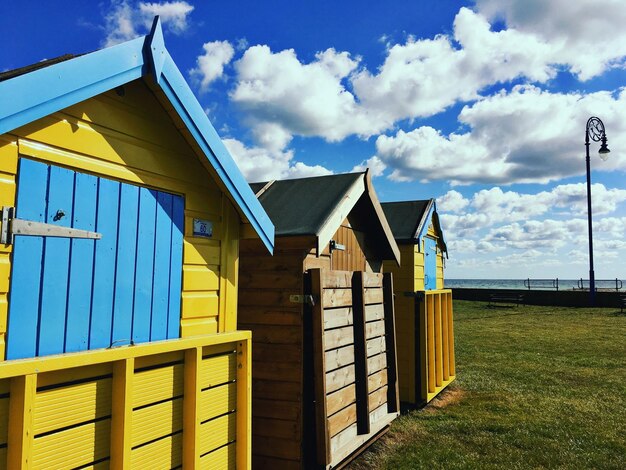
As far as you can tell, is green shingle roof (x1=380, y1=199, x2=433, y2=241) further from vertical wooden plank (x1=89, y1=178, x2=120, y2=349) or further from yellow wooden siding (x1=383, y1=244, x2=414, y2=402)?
vertical wooden plank (x1=89, y1=178, x2=120, y2=349)

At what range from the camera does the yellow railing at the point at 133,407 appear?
269 centimetres

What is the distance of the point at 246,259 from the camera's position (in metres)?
5.96

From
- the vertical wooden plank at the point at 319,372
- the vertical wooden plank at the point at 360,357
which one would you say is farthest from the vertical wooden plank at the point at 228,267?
the vertical wooden plank at the point at 360,357

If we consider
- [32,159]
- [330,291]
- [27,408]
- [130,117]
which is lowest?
[27,408]

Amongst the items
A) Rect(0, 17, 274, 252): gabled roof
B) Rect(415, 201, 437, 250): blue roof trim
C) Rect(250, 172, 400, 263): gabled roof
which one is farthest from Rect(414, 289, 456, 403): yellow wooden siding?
Rect(0, 17, 274, 252): gabled roof

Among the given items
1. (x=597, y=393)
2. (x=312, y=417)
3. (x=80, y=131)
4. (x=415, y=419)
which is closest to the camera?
(x=80, y=131)

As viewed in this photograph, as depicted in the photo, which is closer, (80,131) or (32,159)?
(32,159)

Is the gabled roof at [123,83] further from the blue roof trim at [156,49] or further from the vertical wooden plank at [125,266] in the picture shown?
the vertical wooden plank at [125,266]

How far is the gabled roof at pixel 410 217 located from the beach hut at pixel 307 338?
309cm

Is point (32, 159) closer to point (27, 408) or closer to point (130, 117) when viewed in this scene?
point (130, 117)

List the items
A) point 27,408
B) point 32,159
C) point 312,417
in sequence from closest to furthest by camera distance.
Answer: point 27,408 → point 32,159 → point 312,417

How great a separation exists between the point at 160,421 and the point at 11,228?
171 centimetres

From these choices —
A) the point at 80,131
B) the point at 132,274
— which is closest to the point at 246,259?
the point at 132,274

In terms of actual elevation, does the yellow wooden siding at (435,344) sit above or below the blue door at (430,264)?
below
